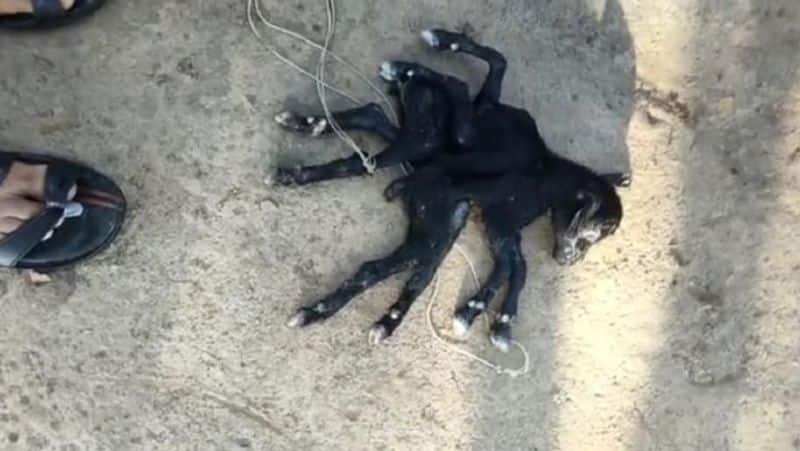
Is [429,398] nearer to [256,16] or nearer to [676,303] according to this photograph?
[676,303]

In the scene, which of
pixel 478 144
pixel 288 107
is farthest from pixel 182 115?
pixel 478 144

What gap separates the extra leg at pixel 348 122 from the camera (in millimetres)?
2924

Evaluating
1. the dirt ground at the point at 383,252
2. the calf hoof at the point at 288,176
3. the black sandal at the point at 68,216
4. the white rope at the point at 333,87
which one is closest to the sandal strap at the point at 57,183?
the black sandal at the point at 68,216

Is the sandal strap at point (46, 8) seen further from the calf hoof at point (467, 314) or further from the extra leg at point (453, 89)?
the calf hoof at point (467, 314)

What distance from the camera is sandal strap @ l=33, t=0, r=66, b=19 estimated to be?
2.77 metres

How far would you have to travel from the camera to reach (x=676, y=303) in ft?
10.5

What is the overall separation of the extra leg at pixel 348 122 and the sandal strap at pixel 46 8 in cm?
57

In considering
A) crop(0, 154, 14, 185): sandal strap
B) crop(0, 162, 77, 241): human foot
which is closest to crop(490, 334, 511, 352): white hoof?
crop(0, 162, 77, 241): human foot

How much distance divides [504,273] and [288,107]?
0.69 m

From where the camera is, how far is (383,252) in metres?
3.01

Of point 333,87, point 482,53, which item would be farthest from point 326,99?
point 482,53

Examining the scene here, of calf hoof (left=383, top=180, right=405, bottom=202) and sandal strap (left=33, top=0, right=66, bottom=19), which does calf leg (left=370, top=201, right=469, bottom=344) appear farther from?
sandal strap (left=33, top=0, right=66, bottom=19)

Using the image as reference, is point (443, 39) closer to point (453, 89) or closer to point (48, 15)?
point (453, 89)

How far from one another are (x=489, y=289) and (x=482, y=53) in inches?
23.5
